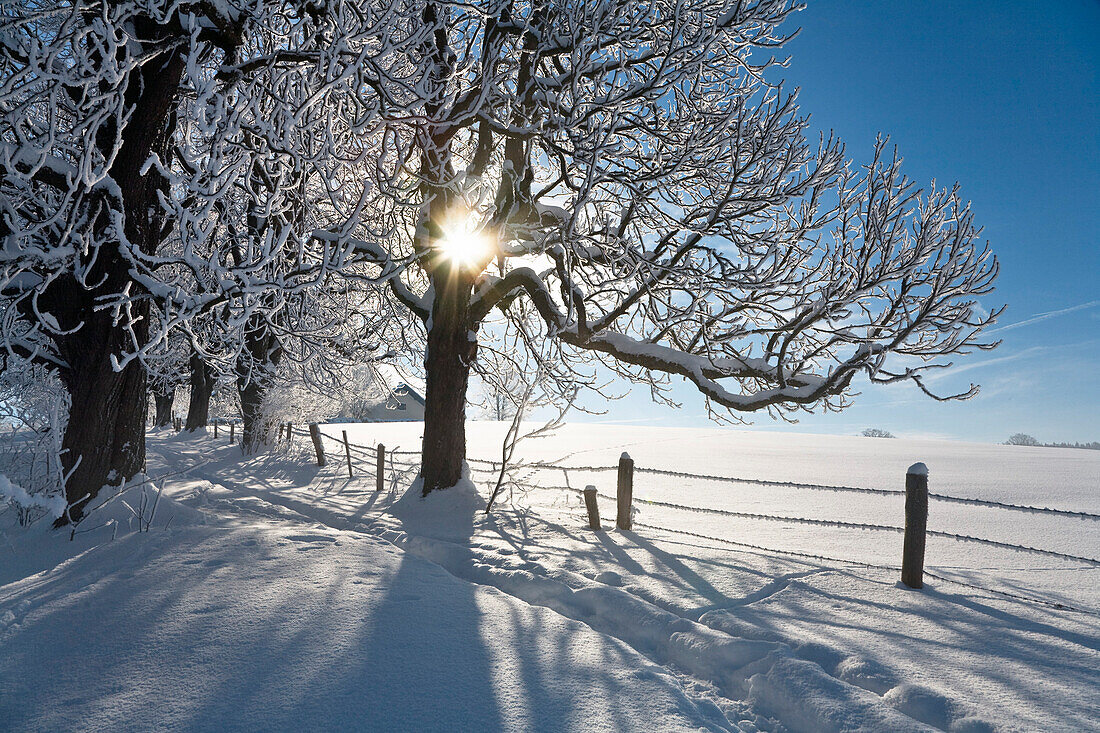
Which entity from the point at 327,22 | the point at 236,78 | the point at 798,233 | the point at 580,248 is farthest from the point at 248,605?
the point at 798,233

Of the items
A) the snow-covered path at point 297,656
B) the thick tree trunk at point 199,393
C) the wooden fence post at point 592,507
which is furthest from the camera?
the thick tree trunk at point 199,393

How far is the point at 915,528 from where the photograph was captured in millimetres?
5418

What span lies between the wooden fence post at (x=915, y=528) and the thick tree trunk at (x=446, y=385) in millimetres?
6111

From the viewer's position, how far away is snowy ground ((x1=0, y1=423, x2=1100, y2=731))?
9.05 feet

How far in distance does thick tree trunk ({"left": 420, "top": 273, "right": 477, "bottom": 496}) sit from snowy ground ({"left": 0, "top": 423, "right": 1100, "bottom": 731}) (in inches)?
67.8

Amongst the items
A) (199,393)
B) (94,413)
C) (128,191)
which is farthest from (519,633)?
(199,393)

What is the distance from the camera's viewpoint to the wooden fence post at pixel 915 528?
5336 mm

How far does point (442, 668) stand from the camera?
3084mm

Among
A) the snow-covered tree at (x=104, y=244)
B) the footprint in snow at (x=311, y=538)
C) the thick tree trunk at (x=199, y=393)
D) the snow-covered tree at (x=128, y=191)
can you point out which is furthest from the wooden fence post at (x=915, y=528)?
the thick tree trunk at (x=199, y=393)

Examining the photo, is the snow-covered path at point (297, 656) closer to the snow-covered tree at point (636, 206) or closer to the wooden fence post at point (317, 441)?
the snow-covered tree at point (636, 206)

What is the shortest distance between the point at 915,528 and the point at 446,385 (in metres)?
6.50

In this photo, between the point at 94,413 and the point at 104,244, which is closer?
the point at 104,244

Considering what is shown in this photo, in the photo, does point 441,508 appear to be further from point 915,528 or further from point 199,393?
point 199,393

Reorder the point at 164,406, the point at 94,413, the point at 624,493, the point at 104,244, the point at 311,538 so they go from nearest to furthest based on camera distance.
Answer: the point at 311,538 → the point at 104,244 → the point at 94,413 → the point at 624,493 → the point at 164,406
